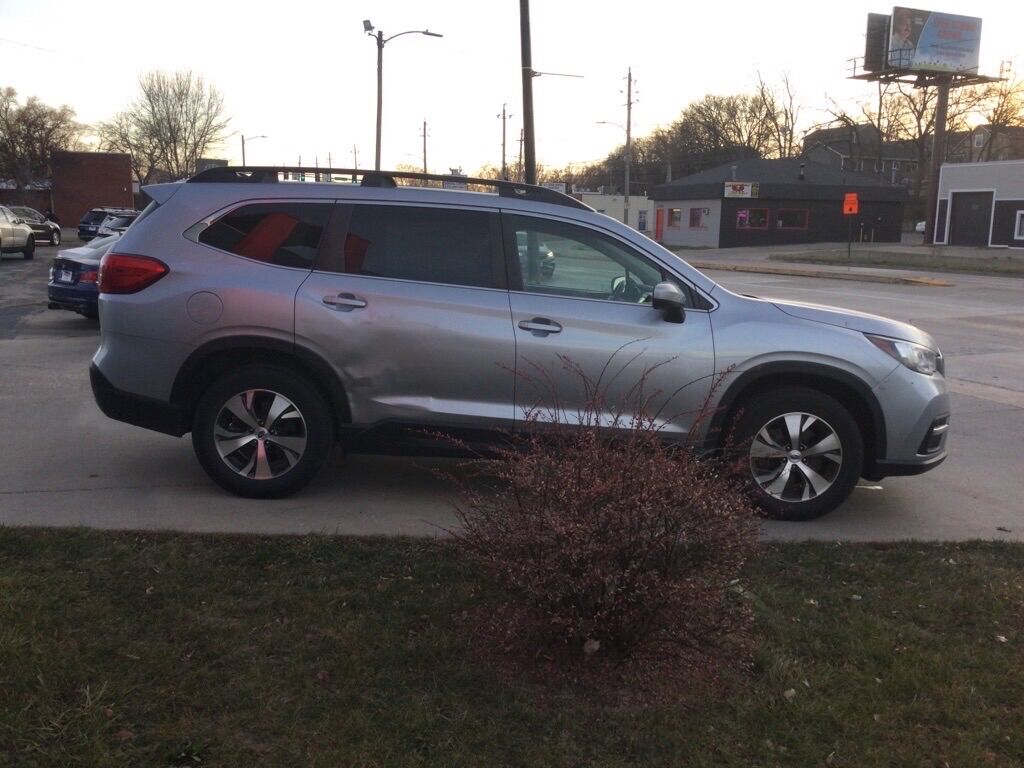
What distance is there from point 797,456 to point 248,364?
3.21m

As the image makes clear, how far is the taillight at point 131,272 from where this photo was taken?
551 centimetres

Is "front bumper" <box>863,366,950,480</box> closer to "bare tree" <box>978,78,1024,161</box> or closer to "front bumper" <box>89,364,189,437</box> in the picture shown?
"front bumper" <box>89,364,189,437</box>

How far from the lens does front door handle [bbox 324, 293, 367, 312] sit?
5.41 meters

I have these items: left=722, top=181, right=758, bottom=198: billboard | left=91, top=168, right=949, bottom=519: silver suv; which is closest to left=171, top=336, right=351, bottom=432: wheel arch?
left=91, top=168, right=949, bottom=519: silver suv

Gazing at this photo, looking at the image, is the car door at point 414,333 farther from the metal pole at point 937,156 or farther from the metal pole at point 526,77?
the metal pole at point 937,156

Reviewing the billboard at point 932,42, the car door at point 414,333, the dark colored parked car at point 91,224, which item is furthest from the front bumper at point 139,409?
the billboard at point 932,42

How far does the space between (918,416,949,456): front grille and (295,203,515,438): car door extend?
95.5 inches

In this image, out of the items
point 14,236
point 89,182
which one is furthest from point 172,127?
point 14,236

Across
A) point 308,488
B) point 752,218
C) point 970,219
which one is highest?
point 970,219

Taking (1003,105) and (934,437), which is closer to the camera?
(934,437)

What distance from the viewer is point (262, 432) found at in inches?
217

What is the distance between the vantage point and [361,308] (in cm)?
540

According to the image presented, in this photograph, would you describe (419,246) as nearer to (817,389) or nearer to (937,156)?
(817,389)

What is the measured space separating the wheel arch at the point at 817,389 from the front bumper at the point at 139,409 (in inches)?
123
